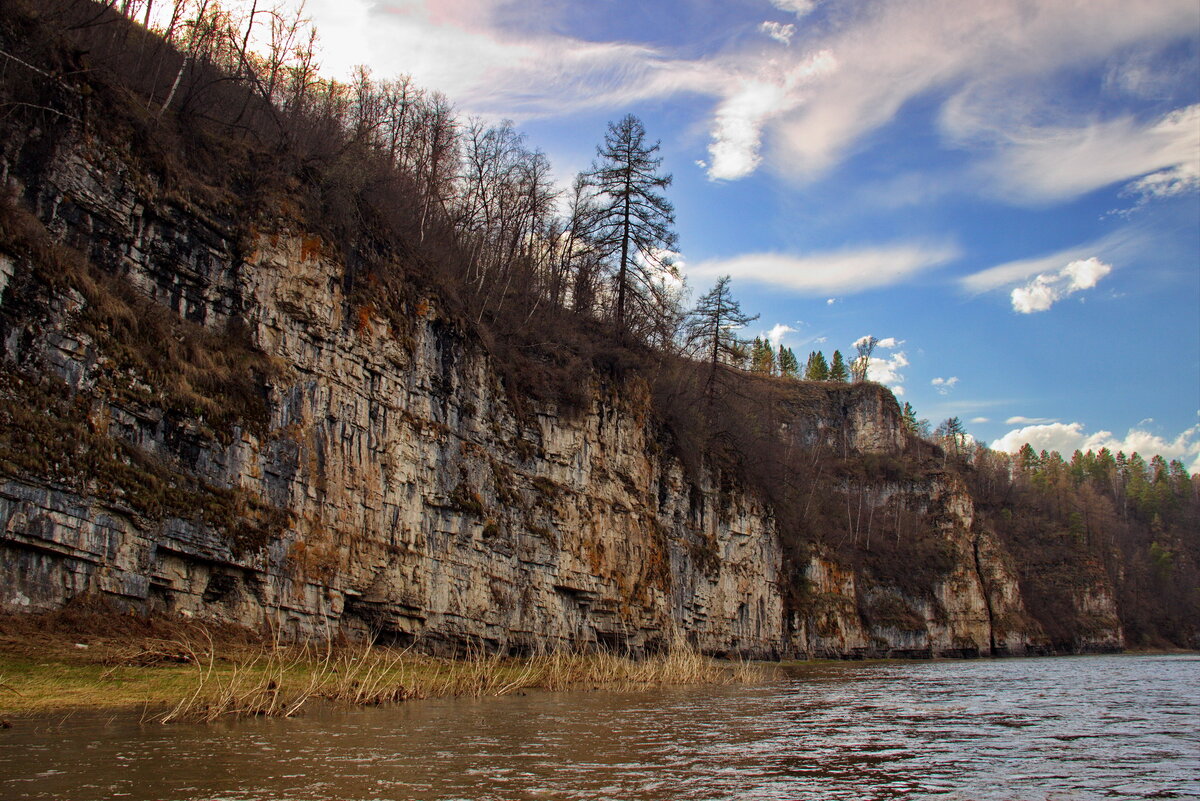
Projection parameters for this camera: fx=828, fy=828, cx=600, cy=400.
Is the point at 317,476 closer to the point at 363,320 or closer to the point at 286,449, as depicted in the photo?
the point at 286,449

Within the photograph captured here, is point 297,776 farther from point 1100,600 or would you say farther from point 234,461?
point 1100,600

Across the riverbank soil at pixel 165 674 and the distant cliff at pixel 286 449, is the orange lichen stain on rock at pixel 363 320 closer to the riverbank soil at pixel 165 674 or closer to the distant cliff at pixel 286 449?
the distant cliff at pixel 286 449

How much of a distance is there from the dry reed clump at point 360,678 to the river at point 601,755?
2.13ft

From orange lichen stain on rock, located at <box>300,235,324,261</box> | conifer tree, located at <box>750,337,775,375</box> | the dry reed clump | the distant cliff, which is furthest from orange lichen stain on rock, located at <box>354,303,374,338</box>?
conifer tree, located at <box>750,337,775,375</box>

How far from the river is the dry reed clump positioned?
2.13 ft

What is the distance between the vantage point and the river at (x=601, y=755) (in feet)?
25.9

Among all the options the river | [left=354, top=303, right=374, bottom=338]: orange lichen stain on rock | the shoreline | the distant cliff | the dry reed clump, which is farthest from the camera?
[left=354, top=303, right=374, bottom=338]: orange lichen stain on rock

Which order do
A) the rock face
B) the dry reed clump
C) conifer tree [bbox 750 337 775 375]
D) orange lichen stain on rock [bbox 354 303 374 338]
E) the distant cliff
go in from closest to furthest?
the dry reed clump, the distant cliff, the rock face, orange lichen stain on rock [bbox 354 303 374 338], conifer tree [bbox 750 337 775 375]

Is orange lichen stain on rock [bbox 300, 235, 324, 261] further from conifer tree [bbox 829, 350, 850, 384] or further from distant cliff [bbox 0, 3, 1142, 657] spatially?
conifer tree [bbox 829, 350, 850, 384]

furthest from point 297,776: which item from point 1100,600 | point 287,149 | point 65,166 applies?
point 1100,600

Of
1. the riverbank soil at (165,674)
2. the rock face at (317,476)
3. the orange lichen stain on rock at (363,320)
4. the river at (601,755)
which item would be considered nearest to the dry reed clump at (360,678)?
the riverbank soil at (165,674)

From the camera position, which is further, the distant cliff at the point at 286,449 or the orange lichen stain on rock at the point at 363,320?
the orange lichen stain on rock at the point at 363,320

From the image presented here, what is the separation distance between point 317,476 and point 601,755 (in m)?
14.7

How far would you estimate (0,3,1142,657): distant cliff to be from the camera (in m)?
16.3
